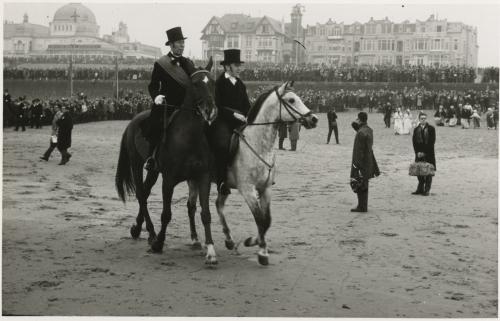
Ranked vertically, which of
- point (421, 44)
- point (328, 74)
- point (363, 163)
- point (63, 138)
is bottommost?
point (63, 138)

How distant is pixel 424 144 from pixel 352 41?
8778cm

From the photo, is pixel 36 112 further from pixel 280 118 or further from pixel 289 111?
pixel 289 111

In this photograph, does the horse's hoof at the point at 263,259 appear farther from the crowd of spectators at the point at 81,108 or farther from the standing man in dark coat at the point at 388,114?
the standing man in dark coat at the point at 388,114

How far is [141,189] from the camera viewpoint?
30.8ft

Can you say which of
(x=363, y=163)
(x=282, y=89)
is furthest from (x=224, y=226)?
(x=363, y=163)

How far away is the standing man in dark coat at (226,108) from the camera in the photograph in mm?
8289

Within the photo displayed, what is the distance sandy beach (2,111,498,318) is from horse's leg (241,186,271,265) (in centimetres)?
18

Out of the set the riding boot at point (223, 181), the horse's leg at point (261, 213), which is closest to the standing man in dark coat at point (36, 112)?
the riding boot at point (223, 181)

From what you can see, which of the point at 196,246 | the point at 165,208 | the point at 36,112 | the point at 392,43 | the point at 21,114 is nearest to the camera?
the point at 165,208

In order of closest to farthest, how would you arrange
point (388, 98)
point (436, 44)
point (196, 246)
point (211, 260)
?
point (211, 260), point (196, 246), point (388, 98), point (436, 44)

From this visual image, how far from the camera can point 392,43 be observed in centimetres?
9312

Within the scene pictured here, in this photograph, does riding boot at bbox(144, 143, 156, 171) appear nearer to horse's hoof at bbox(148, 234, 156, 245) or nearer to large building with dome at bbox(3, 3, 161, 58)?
horse's hoof at bbox(148, 234, 156, 245)

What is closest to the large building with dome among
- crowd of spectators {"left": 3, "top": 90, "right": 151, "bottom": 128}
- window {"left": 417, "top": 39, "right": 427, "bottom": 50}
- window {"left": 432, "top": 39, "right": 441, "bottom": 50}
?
window {"left": 417, "top": 39, "right": 427, "bottom": 50}

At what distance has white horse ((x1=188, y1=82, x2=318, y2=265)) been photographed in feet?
26.2
